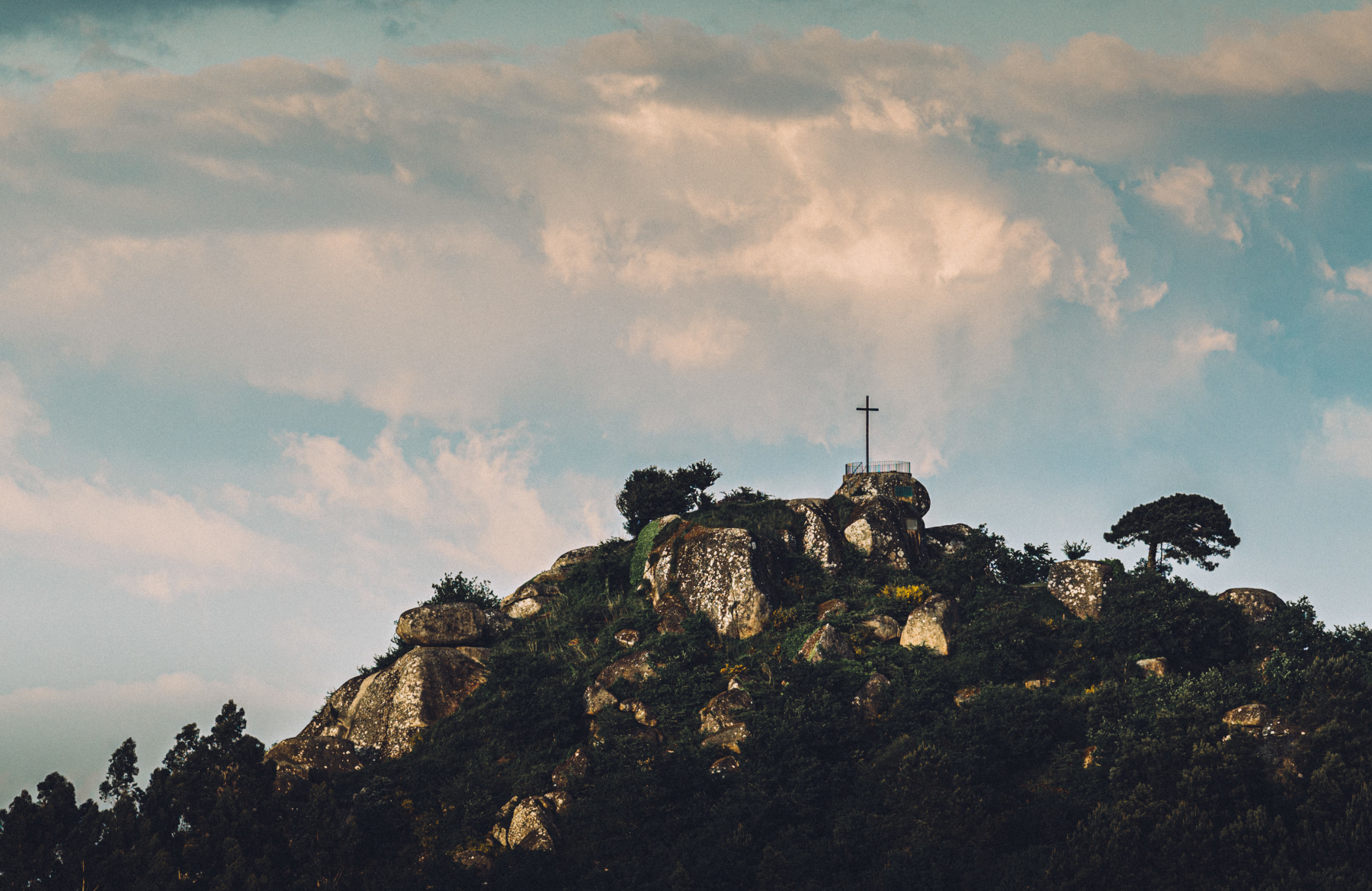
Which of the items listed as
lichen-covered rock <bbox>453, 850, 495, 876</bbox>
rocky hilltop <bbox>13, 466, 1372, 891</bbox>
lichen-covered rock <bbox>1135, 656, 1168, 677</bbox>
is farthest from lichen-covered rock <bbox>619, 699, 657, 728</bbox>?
lichen-covered rock <bbox>1135, 656, 1168, 677</bbox>

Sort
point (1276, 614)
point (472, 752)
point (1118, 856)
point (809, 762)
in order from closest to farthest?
point (1118, 856)
point (809, 762)
point (472, 752)
point (1276, 614)

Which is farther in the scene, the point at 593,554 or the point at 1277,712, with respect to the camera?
the point at 593,554

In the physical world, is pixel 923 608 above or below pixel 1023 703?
above

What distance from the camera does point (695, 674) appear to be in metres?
57.5

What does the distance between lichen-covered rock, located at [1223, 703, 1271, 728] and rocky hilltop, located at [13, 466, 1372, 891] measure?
0.36 ft

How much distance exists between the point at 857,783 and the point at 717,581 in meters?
17.2

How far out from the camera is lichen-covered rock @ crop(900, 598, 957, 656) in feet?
195

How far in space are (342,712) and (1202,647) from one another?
1828 inches

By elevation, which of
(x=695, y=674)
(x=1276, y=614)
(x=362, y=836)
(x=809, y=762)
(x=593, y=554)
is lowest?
(x=362, y=836)

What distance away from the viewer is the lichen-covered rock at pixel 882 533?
69.6 meters

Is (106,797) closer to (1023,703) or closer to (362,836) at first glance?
(362,836)

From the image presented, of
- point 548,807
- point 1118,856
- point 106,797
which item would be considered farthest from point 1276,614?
point 106,797

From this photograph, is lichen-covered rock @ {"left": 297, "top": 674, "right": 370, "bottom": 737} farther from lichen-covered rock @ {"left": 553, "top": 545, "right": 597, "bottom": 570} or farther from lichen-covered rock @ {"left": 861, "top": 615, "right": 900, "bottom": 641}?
lichen-covered rock @ {"left": 861, "top": 615, "right": 900, "bottom": 641}

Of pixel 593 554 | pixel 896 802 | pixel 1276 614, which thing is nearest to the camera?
pixel 896 802
